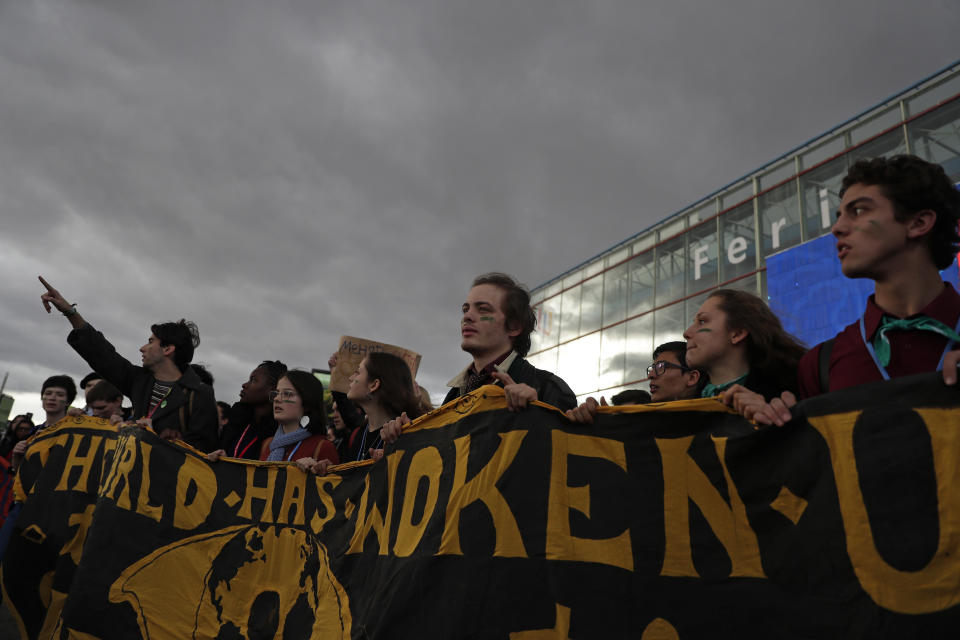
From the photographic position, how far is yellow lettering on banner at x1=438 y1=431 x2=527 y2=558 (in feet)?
7.34

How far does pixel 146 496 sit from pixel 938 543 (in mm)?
3772

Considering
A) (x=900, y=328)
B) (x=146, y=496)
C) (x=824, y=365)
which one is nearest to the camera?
(x=900, y=328)

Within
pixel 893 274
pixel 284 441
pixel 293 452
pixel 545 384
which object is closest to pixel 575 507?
pixel 545 384

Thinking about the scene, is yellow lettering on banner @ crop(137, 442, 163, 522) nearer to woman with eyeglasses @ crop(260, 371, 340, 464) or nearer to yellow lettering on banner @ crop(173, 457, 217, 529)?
yellow lettering on banner @ crop(173, 457, 217, 529)

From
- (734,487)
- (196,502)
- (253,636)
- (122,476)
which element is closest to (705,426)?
(734,487)

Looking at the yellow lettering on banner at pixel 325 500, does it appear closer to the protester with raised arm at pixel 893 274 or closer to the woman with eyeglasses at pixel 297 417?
the woman with eyeglasses at pixel 297 417

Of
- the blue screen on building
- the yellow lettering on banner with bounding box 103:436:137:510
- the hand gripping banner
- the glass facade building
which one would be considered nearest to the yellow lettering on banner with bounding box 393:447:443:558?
the hand gripping banner

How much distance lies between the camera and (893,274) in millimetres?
2043

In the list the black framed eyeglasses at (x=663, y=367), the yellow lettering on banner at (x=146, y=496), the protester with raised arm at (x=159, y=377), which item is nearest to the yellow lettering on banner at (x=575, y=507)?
the black framed eyeglasses at (x=663, y=367)

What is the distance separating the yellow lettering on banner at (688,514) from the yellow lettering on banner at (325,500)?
189 cm

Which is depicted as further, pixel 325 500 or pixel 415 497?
pixel 325 500

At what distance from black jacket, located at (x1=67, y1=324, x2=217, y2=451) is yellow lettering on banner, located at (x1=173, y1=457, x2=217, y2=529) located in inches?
21.8

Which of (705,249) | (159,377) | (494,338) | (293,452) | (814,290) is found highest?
(705,249)

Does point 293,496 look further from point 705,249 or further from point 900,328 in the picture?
point 705,249
